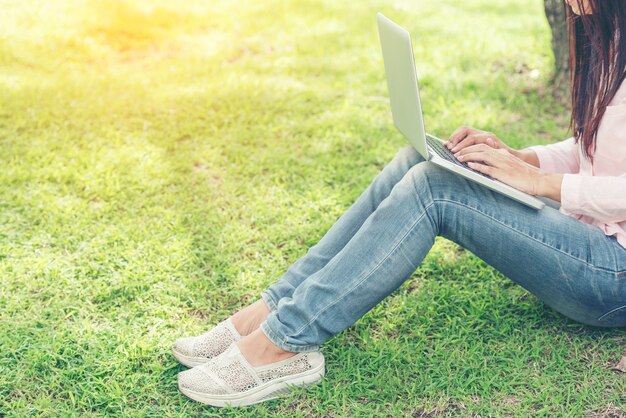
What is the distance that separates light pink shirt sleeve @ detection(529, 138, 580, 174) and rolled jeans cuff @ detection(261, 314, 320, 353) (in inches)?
39.3

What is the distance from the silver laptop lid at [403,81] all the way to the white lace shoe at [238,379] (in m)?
0.74

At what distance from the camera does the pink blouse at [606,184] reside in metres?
1.88

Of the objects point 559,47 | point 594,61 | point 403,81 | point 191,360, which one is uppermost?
point 403,81

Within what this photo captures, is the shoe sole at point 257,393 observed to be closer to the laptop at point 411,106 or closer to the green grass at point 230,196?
the green grass at point 230,196

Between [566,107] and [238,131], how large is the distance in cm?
188

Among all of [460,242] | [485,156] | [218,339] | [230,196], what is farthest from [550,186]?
[230,196]

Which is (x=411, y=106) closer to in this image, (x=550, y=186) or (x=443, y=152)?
(x=443, y=152)

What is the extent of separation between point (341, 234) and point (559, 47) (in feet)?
7.94

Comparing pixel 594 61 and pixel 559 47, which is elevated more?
pixel 594 61

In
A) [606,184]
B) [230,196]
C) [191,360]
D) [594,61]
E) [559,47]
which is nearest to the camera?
[606,184]

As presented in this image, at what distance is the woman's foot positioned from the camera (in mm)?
2199

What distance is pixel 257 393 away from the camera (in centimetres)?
206

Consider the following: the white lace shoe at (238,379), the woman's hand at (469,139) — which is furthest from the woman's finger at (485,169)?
the white lace shoe at (238,379)

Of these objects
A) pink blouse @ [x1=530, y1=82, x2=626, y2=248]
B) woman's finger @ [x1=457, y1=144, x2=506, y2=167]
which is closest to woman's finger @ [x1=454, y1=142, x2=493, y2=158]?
woman's finger @ [x1=457, y1=144, x2=506, y2=167]
